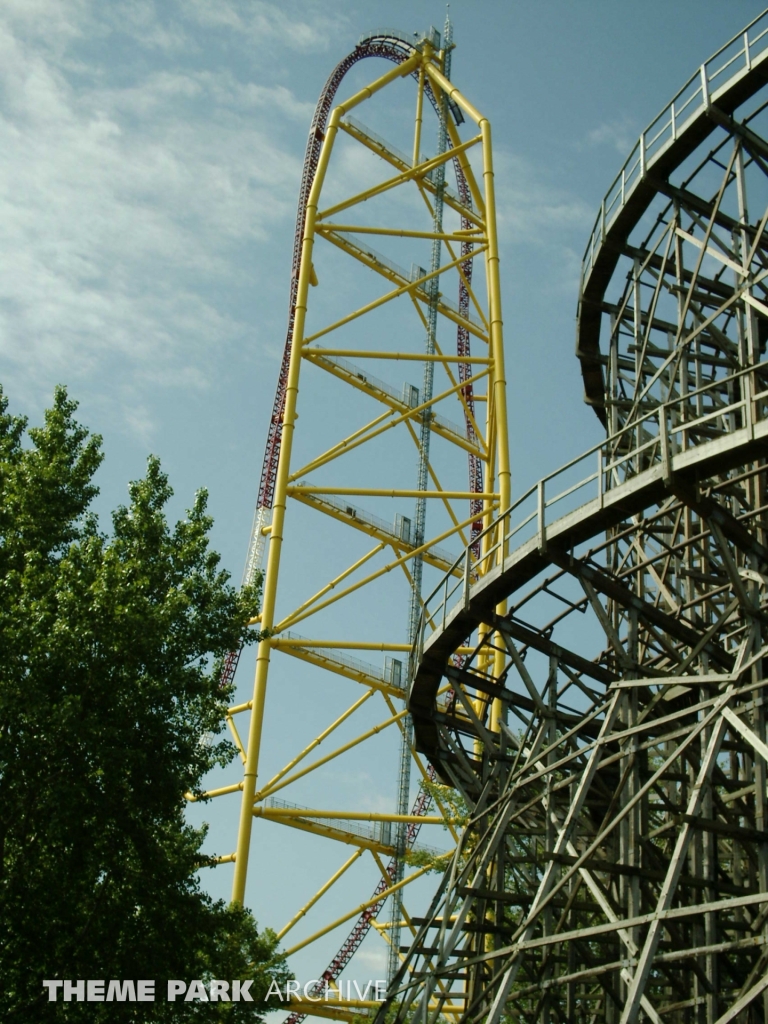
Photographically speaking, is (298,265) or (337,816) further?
(298,265)

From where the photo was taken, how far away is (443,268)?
2753cm

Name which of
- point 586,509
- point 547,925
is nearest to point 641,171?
point 586,509

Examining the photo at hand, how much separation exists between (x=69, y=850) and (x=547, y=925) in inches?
205

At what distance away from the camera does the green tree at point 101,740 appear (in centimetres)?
1354

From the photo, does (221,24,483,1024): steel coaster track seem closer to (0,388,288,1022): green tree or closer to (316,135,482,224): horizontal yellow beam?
(316,135,482,224): horizontal yellow beam

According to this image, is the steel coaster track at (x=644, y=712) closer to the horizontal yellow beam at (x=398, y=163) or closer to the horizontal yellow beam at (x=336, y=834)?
the horizontal yellow beam at (x=336, y=834)

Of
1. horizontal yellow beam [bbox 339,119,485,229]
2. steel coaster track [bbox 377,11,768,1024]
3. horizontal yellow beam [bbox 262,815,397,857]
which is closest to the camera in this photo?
steel coaster track [bbox 377,11,768,1024]

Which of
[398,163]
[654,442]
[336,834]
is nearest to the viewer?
[654,442]

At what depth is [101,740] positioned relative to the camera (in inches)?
550

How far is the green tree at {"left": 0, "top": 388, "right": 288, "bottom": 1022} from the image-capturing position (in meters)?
13.5

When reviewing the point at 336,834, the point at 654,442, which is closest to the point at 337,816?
the point at 336,834

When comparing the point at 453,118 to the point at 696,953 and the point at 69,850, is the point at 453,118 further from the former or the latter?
the point at 696,953

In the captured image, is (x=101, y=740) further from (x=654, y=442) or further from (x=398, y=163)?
(x=398, y=163)

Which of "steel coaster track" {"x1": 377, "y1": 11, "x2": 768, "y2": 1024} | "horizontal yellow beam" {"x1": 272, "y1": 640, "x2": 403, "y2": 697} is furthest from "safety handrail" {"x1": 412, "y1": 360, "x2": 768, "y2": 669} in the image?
"horizontal yellow beam" {"x1": 272, "y1": 640, "x2": 403, "y2": 697}
